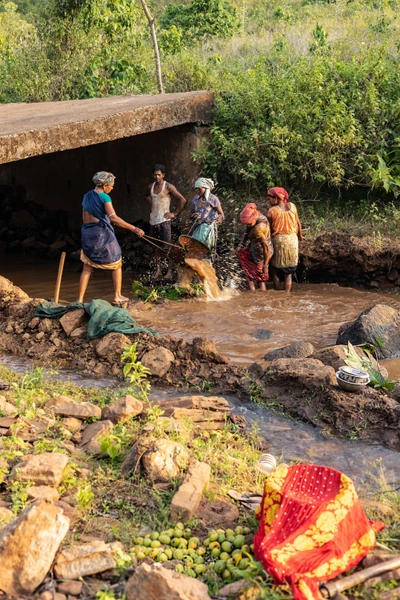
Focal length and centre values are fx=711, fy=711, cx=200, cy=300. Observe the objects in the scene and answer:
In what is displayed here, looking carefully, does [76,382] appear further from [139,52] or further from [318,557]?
[139,52]

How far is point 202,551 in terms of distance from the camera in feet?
11.7

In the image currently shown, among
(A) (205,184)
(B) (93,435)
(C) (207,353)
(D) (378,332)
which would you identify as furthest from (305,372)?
(A) (205,184)

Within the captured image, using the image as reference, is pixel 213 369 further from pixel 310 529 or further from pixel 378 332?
pixel 310 529

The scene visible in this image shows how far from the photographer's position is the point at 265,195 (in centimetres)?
1111

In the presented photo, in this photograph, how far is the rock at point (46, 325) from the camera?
24.4ft

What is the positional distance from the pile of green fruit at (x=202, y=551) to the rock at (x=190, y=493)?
2.7 inches

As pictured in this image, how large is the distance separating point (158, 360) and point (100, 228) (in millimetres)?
2394

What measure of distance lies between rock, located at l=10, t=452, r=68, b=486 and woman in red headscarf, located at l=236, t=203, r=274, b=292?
571cm

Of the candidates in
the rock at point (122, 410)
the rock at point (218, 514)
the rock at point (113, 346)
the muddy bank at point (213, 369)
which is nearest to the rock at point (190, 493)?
the rock at point (218, 514)

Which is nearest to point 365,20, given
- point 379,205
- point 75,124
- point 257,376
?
point 379,205

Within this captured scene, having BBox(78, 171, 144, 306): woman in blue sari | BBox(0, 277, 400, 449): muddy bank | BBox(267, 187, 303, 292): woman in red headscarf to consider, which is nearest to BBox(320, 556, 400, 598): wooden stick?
BBox(0, 277, 400, 449): muddy bank

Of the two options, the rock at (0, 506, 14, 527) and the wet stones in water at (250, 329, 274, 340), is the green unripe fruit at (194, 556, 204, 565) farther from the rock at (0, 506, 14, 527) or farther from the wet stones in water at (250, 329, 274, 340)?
the wet stones in water at (250, 329, 274, 340)

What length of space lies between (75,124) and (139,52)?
628 centimetres

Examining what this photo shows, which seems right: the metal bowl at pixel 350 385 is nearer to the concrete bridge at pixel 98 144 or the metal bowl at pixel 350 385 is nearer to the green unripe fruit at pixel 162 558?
the green unripe fruit at pixel 162 558
